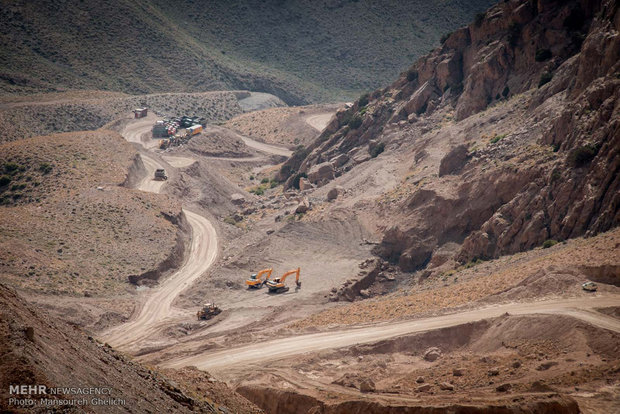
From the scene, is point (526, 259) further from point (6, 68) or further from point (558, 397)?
point (6, 68)

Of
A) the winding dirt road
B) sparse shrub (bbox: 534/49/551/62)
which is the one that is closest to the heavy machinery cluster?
the winding dirt road

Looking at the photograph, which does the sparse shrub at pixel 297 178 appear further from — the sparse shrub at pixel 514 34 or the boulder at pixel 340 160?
the sparse shrub at pixel 514 34

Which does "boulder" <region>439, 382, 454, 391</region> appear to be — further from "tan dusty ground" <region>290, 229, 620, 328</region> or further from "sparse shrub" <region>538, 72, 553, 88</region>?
"sparse shrub" <region>538, 72, 553, 88</region>

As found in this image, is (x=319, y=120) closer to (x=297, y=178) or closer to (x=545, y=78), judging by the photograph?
(x=297, y=178)

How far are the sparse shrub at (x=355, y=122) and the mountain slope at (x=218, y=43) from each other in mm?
65135

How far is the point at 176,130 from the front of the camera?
342ft

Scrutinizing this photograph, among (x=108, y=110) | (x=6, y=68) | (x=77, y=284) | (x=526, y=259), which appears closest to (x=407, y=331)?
(x=526, y=259)

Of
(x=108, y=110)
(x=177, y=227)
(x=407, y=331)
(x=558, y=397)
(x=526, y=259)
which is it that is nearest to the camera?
(x=558, y=397)

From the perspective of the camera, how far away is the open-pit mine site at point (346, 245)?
A: 25156 millimetres

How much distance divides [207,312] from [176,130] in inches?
2446

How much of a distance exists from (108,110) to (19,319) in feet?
319

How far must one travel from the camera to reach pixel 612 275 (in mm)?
32969

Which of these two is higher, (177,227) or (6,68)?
(6,68)

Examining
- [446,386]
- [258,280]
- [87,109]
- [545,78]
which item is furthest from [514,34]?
[87,109]
